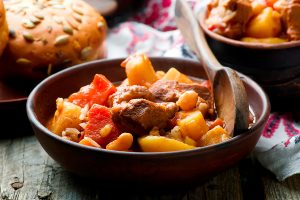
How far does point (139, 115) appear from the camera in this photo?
1.63 m

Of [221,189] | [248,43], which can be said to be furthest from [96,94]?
[248,43]

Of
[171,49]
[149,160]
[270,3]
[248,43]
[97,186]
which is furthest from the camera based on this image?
[171,49]

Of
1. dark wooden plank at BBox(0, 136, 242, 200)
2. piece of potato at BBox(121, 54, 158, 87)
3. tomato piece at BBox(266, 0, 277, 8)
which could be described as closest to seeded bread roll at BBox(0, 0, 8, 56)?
dark wooden plank at BBox(0, 136, 242, 200)

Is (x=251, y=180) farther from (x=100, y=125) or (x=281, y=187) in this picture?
(x=100, y=125)

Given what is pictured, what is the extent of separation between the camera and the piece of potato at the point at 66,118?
1.80 m

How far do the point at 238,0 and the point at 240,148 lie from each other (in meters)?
0.84

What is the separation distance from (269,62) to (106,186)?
90 centimetres

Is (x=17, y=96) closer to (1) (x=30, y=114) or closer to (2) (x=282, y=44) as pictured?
(1) (x=30, y=114)

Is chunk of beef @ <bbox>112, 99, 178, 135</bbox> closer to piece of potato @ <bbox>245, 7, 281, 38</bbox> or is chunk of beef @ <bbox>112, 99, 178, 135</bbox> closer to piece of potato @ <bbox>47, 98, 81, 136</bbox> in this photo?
piece of potato @ <bbox>47, 98, 81, 136</bbox>

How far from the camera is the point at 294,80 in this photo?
221 cm

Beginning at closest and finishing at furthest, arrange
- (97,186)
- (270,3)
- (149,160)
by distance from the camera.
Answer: (149,160) → (97,186) → (270,3)

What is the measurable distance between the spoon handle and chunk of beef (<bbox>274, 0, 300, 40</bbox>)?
13.3 inches

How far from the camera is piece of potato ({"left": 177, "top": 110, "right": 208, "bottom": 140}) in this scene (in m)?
1.68

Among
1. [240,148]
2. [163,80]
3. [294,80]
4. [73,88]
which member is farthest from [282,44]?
[73,88]
